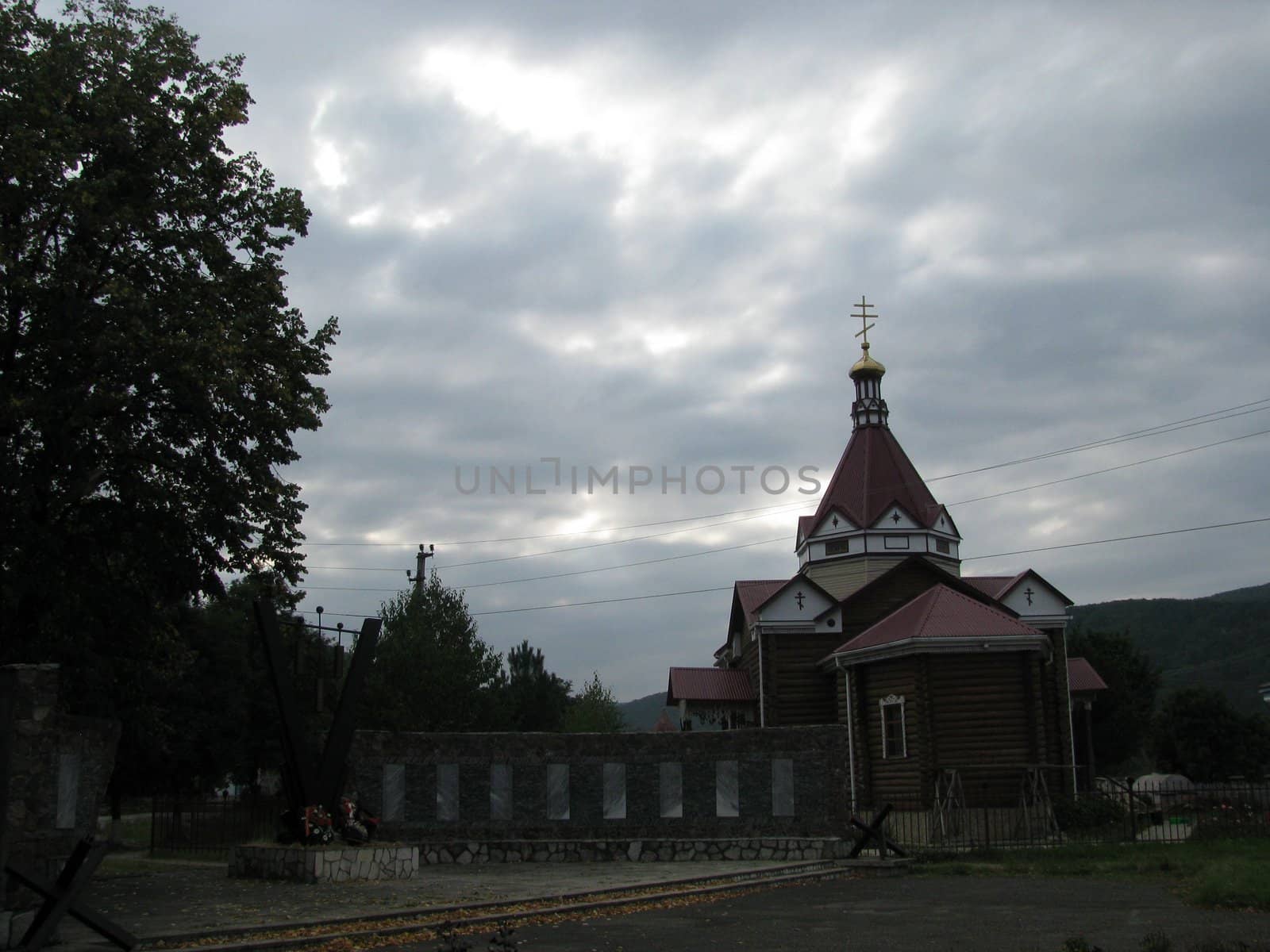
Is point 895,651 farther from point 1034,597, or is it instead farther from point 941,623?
point 1034,597

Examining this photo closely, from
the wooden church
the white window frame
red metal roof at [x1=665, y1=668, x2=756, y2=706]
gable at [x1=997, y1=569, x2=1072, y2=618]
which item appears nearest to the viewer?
the wooden church

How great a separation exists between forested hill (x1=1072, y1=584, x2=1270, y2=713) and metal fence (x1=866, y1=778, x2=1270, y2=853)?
116 m

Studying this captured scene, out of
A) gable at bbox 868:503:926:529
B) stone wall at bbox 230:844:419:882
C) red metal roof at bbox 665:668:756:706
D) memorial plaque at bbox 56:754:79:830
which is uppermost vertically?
gable at bbox 868:503:926:529

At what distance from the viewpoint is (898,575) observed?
3656 cm

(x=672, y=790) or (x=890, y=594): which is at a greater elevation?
(x=890, y=594)

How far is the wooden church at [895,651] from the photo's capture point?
2942 cm

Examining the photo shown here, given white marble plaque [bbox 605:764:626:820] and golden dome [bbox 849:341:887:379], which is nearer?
white marble plaque [bbox 605:764:626:820]

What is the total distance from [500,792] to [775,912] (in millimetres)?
9258

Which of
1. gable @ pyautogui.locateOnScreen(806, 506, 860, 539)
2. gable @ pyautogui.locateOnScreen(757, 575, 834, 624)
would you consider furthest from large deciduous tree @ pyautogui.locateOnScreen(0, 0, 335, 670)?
gable @ pyautogui.locateOnScreen(806, 506, 860, 539)

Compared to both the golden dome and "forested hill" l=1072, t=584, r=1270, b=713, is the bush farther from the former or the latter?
"forested hill" l=1072, t=584, r=1270, b=713

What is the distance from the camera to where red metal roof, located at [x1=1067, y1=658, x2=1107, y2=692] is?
39.2 metres

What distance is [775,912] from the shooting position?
14.4 m

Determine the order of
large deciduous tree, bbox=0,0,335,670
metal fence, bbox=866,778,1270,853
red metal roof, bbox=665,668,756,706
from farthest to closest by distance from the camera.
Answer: red metal roof, bbox=665,668,756,706 → metal fence, bbox=866,778,1270,853 → large deciduous tree, bbox=0,0,335,670

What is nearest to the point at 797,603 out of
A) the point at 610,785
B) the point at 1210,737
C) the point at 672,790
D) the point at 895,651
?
the point at 895,651
